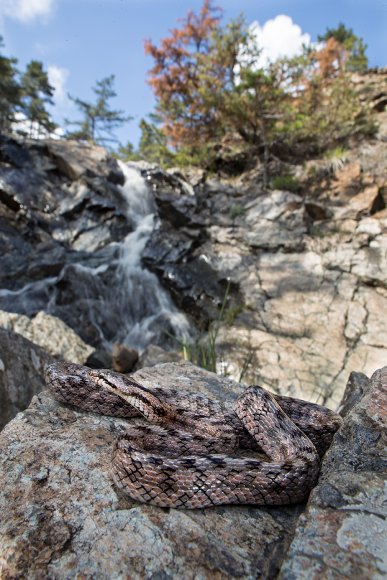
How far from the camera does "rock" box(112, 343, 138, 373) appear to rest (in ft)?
31.6

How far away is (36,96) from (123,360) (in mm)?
36327

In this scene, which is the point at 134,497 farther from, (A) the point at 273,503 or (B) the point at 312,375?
(B) the point at 312,375

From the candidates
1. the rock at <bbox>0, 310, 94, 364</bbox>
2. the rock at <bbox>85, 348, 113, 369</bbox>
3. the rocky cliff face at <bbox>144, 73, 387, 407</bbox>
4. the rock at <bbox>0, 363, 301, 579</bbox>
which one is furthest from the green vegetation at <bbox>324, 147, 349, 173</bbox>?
the rock at <bbox>0, 363, 301, 579</bbox>

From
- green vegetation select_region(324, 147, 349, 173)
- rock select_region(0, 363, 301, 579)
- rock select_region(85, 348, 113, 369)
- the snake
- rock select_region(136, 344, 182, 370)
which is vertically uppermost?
green vegetation select_region(324, 147, 349, 173)

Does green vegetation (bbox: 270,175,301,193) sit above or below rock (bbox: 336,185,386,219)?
above

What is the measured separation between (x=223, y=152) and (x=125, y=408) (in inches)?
744

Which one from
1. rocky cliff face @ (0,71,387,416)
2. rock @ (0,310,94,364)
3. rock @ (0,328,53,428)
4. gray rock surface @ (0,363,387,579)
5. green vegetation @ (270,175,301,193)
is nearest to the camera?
gray rock surface @ (0,363,387,579)

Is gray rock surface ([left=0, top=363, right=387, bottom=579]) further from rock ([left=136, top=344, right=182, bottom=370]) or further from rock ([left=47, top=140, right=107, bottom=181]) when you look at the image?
rock ([left=47, top=140, right=107, bottom=181])

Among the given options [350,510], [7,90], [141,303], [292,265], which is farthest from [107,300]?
[7,90]

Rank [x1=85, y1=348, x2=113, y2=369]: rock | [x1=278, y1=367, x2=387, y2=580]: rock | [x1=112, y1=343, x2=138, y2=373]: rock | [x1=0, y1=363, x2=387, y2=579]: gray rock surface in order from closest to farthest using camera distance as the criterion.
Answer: [x1=278, y1=367, x2=387, y2=580]: rock
[x1=0, y1=363, x2=387, y2=579]: gray rock surface
[x1=85, y1=348, x2=113, y2=369]: rock
[x1=112, y1=343, x2=138, y2=373]: rock

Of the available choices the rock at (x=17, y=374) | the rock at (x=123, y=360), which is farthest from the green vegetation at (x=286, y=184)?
the rock at (x=17, y=374)

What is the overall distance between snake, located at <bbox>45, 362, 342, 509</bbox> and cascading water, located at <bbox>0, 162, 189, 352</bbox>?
8.85 m

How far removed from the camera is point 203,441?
3.02 metres

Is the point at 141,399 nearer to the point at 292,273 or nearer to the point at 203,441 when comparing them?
Answer: the point at 203,441
